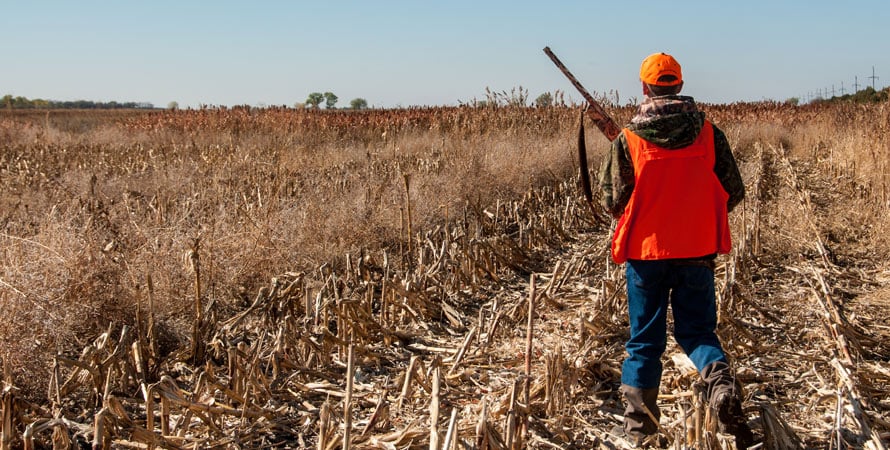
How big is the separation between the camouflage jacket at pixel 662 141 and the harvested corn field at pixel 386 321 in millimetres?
632

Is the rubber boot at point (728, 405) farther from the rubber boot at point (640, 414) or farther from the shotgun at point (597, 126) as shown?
the shotgun at point (597, 126)

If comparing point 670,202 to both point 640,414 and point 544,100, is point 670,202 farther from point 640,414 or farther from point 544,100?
point 544,100

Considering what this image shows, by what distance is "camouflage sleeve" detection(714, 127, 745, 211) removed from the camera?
3768mm

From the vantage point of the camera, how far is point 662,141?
3.55 metres

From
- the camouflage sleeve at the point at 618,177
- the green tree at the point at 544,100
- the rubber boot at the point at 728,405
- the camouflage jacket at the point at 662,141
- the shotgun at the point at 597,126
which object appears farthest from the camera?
the green tree at the point at 544,100

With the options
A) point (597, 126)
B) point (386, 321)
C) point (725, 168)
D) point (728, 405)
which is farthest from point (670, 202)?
point (386, 321)

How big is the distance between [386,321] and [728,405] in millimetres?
3005

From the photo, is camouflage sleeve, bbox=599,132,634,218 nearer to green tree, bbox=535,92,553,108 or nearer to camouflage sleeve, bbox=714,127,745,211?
camouflage sleeve, bbox=714,127,745,211

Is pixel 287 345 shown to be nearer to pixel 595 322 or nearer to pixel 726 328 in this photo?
pixel 595 322

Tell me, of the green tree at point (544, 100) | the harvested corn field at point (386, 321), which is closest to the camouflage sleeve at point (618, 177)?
the harvested corn field at point (386, 321)

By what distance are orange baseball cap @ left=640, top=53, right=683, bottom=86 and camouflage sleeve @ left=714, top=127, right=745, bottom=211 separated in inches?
14.9

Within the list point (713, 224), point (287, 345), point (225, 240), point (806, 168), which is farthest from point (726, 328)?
point (806, 168)

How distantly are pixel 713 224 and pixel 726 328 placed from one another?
5.17ft

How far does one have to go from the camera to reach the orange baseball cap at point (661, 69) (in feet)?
11.9
